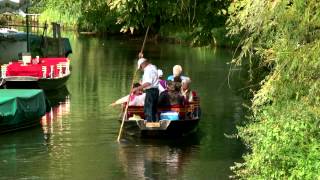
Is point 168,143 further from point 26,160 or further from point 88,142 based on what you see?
point 26,160

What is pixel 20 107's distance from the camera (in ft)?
48.3

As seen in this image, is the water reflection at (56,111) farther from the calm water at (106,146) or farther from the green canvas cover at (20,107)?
the green canvas cover at (20,107)

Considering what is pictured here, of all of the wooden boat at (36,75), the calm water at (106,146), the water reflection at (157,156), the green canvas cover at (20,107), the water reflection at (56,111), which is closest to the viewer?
the water reflection at (157,156)

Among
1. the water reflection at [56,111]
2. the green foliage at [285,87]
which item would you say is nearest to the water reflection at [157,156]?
the water reflection at [56,111]

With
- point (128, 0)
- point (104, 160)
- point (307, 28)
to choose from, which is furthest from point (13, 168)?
point (307, 28)

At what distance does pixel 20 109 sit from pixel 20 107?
5 centimetres

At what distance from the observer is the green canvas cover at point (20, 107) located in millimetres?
14402

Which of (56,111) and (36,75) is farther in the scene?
(36,75)

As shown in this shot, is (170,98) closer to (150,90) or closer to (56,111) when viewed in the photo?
(150,90)

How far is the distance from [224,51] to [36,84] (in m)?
24.1

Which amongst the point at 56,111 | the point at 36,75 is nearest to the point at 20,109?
the point at 56,111

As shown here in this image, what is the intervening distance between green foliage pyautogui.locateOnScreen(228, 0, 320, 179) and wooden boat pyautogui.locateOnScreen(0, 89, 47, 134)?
8.19 meters

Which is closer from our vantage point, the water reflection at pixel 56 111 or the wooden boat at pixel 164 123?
the wooden boat at pixel 164 123

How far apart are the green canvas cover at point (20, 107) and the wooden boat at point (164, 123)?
7.87ft
